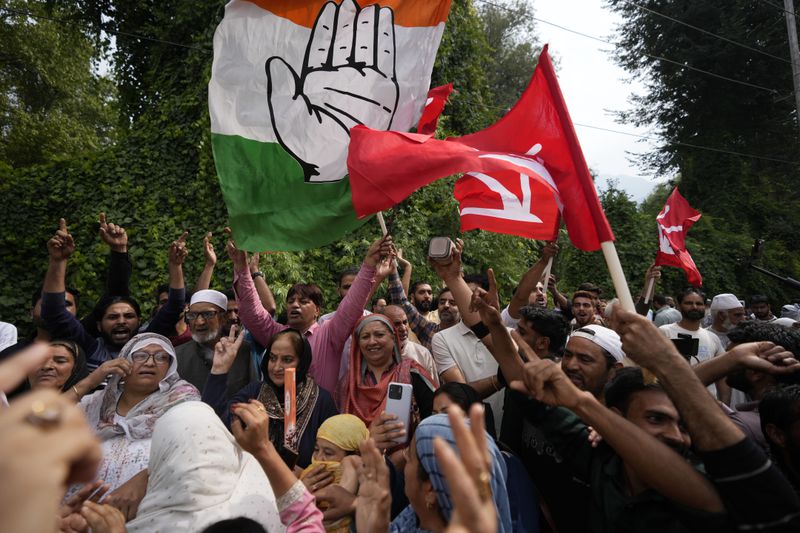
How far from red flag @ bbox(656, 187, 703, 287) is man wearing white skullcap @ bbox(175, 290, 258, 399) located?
4.01m

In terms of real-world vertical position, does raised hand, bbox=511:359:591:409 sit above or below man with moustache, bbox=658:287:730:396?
above

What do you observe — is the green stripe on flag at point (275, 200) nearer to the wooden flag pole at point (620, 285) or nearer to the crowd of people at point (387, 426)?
the crowd of people at point (387, 426)

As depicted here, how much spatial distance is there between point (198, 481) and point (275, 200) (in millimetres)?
2272

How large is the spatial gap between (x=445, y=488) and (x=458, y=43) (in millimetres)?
9600

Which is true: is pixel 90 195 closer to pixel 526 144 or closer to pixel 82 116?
pixel 526 144

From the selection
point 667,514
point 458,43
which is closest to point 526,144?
point 667,514

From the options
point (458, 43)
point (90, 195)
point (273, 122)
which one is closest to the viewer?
point (273, 122)

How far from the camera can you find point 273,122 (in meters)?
3.64

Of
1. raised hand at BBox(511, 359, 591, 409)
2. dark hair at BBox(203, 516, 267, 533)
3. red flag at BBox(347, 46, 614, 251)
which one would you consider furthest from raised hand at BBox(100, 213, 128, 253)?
raised hand at BBox(511, 359, 591, 409)

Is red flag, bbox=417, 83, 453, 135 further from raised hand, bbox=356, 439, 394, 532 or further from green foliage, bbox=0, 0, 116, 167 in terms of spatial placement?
green foliage, bbox=0, 0, 116, 167

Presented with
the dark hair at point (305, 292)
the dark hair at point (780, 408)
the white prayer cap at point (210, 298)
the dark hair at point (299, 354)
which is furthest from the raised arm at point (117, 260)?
the dark hair at point (780, 408)

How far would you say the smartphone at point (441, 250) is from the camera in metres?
3.24

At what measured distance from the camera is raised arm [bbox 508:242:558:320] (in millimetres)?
3832

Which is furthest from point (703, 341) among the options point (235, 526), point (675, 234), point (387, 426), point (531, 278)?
point (235, 526)
